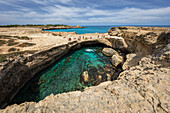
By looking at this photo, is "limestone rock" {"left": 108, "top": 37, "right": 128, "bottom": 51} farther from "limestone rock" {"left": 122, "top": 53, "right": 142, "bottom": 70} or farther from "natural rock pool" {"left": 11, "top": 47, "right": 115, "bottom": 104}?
"natural rock pool" {"left": 11, "top": 47, "right": 115, "bottom": 104}

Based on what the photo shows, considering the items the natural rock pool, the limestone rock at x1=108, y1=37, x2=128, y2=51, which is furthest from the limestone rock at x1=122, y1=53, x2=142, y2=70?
the limestone rock at x1=108, y1=37, x2=128, y2=51

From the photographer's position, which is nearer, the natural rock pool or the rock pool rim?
the rock pool rim

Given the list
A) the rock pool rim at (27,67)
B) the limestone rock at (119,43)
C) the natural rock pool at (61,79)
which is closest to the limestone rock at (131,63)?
the natural rock pool at (61,79)

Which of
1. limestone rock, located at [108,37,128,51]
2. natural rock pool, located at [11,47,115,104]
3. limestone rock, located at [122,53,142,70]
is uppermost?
limestone rock, located at [108,37,128,51]

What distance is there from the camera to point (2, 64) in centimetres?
818

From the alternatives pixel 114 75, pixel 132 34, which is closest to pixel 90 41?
pixel 132 34

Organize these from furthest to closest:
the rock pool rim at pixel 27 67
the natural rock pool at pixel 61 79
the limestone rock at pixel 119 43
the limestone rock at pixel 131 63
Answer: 1. the limestone rock at pixel 119 43
2. the limestone rock at pixel 131 63
3. the natural rock pool at pixel 61 79
4. the rock pool rim at pixel 27 67

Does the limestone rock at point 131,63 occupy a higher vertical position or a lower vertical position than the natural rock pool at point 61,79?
higher

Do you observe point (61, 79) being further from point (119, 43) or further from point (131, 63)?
point (119, 43)

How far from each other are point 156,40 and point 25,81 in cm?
2307

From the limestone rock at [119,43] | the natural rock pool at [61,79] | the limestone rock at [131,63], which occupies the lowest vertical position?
the natural rock pool at [61,79]

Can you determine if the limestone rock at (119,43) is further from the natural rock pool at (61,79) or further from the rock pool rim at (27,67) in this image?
the rock pool rim at (27,67)

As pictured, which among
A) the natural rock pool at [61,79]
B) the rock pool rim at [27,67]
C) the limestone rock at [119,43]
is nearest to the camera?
the rock pool rim at [27,67]

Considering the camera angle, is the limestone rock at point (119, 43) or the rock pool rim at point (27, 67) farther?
the limestone rock at point (119, 43)
